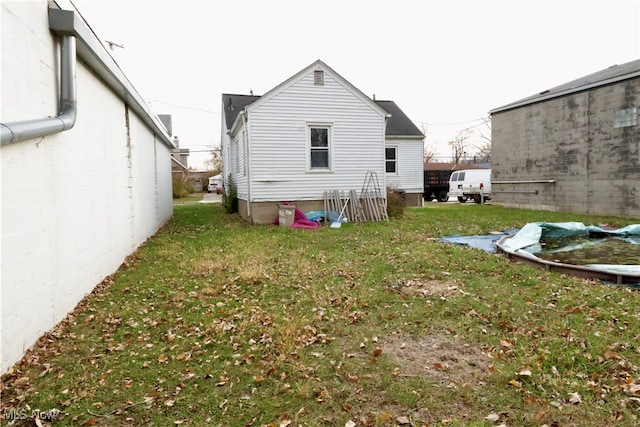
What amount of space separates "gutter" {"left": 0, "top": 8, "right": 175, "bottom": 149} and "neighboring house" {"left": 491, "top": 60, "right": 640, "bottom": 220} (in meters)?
15.0

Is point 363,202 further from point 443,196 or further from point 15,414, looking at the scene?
point 443,196

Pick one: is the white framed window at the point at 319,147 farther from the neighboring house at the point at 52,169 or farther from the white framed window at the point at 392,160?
the white framed window at the point at 392,160

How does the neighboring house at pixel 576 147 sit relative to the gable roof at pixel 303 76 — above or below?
below

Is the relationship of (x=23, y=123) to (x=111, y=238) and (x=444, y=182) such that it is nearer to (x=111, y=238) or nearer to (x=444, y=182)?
(x=111, y=238)

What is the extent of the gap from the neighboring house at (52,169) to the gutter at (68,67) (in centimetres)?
1

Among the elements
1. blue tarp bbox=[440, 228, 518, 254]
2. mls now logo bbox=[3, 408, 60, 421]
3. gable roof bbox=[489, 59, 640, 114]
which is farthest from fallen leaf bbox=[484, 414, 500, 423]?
gable roof bbox=[489, 59, 640, 114]

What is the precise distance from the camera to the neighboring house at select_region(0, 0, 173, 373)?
115 inches

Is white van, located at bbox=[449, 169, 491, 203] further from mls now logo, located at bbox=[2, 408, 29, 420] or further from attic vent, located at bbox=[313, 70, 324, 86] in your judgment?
mls now logo, located at bbox=[2, 408, 29, 420]

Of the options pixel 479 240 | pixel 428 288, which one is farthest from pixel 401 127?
pixel 428 288

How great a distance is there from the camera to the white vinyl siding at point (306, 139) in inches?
465

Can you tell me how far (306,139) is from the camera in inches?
480

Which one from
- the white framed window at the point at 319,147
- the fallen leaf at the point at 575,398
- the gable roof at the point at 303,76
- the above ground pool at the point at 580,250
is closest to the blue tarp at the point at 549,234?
the above ground pool at the point at 580,250

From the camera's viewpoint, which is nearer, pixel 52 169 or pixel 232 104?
pixel 52 169

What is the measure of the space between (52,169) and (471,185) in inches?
950
